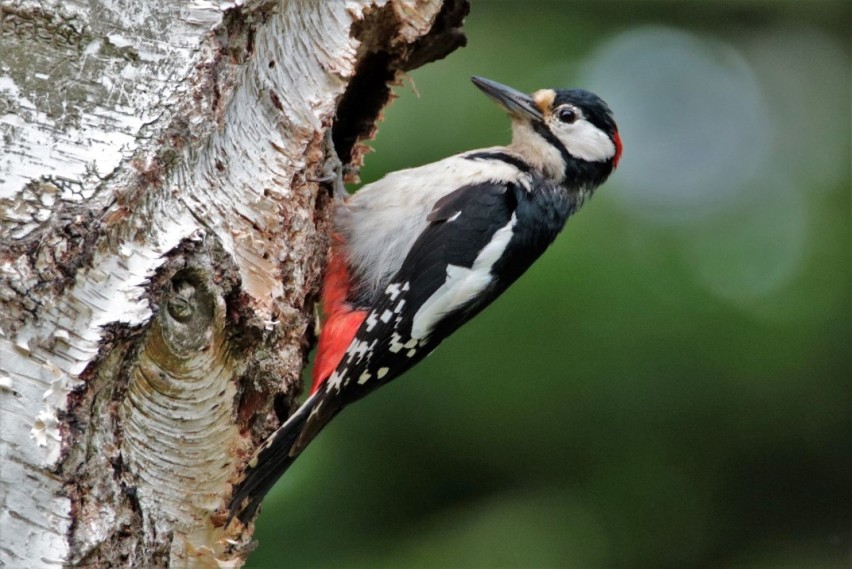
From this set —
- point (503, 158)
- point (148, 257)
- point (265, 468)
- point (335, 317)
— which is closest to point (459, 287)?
point (335, 317)

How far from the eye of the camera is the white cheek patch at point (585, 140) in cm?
372

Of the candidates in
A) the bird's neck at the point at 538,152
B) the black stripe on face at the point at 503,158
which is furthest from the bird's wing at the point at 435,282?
the bird's neck at the point at 538,152

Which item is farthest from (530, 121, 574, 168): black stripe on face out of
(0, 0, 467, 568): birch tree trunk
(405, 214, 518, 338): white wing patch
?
(0, 0, 467, 568): birch tree trunk

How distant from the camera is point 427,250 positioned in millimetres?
3279

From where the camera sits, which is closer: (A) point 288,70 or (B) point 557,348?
(A) point 288,70

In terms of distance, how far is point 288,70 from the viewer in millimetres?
2658

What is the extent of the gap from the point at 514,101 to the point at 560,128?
0.19 metres

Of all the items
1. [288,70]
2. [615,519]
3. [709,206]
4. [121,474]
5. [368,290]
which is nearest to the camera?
[121,474]

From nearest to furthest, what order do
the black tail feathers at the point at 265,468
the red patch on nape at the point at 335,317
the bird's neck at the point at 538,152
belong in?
the black tail feathers at the point at 265,468 < the red patch on nape at the point at 335,317 < the bird's neck at the point at 538,152

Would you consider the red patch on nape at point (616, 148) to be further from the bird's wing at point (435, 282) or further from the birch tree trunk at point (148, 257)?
the birch tree trunk at point (148, 257)

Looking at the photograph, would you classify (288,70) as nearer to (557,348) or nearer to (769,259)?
(557,348)

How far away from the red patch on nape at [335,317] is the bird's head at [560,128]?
0.89 metres

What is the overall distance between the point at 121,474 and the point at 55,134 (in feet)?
2.25

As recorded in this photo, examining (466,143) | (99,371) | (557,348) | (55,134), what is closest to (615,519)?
(557,348)
